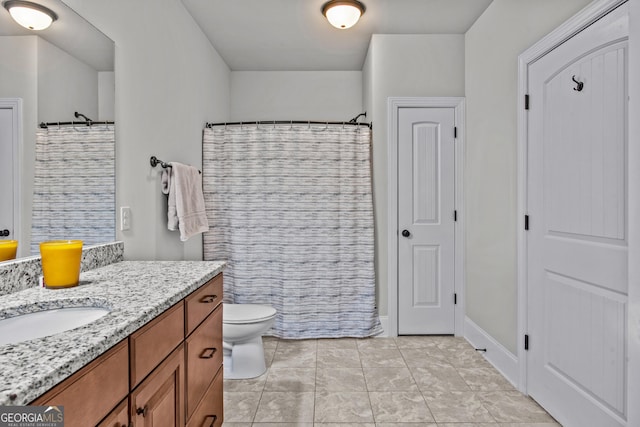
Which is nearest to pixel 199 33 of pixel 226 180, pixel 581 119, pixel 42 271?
pixel 226 180

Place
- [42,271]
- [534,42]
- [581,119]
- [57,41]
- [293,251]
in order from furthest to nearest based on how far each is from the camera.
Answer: [293,251] < [534,42] < [581,119] < [57,41] < [42,271]

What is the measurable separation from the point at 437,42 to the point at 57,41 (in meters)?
2.62

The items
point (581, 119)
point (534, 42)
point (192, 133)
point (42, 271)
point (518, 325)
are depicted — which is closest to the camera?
point (42, 271)

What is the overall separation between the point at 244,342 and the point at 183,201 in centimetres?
98

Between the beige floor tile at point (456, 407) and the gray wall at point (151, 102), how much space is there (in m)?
1.77

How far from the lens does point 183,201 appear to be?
218cm

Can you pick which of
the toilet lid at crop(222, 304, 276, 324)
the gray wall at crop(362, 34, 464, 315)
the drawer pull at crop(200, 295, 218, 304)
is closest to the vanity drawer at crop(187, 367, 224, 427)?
the drawer pull at crop(200, 295, 218, 304)

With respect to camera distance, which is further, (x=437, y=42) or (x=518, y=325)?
(x=437, y=42)

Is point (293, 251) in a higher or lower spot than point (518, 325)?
higher

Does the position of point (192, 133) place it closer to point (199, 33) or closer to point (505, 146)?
point (199, 33)

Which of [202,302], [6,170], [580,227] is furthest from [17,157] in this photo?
[580,227]

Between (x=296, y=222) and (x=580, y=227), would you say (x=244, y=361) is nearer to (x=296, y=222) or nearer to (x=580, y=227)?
(x=296, y=222)

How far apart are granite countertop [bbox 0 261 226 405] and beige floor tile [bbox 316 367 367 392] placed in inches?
42.1

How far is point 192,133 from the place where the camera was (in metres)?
2.67
